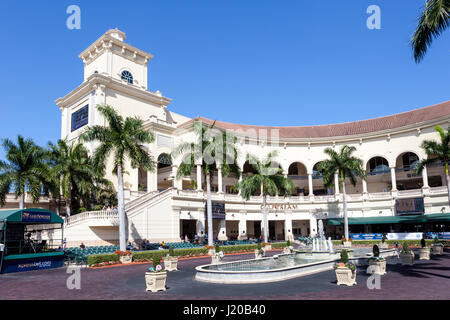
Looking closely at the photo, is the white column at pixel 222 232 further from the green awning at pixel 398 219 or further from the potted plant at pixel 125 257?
the potted plant at pixel 125 257

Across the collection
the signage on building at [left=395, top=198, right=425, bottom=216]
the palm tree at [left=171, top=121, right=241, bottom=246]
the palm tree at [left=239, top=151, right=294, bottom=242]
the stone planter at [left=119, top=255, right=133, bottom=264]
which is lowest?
the stone planter at [left=119, top=255, right=133, bottom=264]

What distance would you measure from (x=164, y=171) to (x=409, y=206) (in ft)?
106

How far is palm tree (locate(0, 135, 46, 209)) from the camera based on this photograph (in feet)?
106

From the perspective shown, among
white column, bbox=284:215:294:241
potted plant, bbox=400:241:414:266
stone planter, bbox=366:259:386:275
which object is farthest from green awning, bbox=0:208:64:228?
white column, bbox=284:215:294:241

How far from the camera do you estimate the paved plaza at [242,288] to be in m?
12.8

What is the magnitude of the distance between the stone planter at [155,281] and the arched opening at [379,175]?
152 ft

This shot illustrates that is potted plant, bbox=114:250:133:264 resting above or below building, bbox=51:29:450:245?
below

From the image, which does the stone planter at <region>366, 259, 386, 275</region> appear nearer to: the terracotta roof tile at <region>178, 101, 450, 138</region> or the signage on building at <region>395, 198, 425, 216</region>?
the signage on building at <region>395, 198, 425, 216</region>

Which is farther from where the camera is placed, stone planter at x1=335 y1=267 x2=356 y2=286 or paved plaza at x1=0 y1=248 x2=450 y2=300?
stone planter at x1=335 y1=267 x2=356 y2=286

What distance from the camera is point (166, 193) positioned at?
3916 cm

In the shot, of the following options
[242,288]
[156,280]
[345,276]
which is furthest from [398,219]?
[156,280]

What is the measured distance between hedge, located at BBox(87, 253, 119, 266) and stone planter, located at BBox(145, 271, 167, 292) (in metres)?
11.6

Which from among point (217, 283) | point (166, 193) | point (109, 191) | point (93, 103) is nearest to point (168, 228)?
point (166, 193)

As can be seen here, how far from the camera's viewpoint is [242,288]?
48.4 ft
